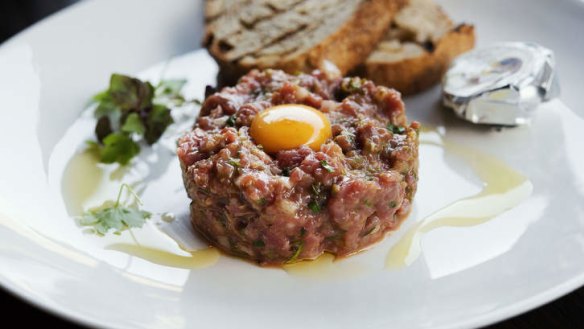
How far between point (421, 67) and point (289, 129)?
1769mm

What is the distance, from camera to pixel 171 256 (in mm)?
3908

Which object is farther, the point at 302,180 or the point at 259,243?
the point at 259,243

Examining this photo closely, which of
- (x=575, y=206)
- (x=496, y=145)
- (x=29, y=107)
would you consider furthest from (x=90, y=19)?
(x=575, y=206)

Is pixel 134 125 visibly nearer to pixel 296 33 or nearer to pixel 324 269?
pixel 296 33

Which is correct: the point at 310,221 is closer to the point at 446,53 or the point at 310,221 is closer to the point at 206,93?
the point at 206,93

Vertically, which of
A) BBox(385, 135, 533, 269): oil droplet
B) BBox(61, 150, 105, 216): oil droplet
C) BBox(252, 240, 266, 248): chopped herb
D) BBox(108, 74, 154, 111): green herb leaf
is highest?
BBox(108, 74, 154, 111): green herb leaf

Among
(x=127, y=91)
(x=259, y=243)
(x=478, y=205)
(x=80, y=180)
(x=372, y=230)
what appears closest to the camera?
(x=259, y=243)

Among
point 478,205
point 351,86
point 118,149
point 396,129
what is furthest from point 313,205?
point 118,149

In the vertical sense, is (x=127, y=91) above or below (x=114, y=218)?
above

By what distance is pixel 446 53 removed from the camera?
536cm

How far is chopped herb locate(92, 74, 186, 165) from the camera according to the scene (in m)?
4.79

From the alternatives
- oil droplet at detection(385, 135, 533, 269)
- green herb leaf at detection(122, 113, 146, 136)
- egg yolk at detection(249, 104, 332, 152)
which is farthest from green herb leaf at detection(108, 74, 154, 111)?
oil droplet at detection(385, 135, 533, 269)

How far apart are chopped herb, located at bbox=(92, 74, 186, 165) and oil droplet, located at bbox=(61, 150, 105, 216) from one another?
11 centimetres

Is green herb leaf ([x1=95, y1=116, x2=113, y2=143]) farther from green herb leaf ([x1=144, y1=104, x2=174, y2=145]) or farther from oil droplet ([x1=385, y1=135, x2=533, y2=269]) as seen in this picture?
oil droplet ([x1=385, y1=135, x2=533, y2=269])
